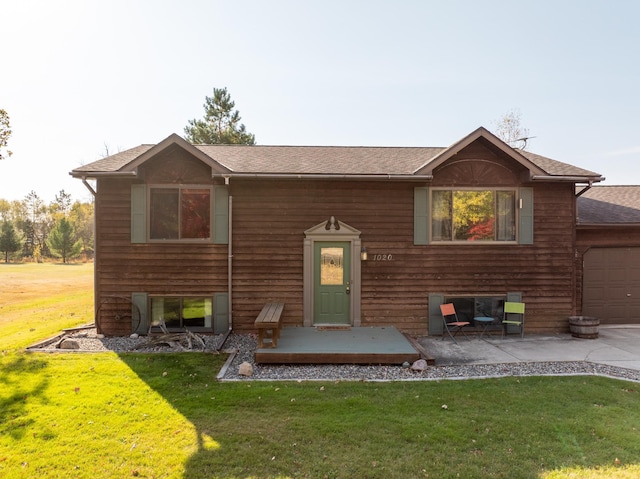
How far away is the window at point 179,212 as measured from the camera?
8.20 m

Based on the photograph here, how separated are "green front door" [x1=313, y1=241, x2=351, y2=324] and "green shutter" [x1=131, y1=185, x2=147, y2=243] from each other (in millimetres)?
4209

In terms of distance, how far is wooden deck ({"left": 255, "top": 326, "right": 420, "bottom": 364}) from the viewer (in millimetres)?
6191

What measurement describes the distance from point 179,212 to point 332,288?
4139 millimetres

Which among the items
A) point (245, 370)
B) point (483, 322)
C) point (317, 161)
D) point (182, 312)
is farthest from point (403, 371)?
point (317, 161)

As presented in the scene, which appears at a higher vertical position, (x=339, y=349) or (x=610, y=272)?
(x=610, y=272)

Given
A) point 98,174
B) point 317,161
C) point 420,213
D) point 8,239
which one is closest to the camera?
point 98,174

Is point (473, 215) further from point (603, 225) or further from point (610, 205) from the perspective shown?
point (610, 205)

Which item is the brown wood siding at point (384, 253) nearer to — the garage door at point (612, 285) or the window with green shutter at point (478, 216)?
the window with green shutter at point (478, 216)

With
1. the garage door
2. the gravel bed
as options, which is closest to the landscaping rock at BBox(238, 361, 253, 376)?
the gravel bed

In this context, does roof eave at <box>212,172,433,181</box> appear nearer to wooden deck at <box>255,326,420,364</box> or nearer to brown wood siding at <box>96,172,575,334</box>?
brown wood siding at <box>96,172,575,334</box>

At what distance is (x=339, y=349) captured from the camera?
6.47 meters

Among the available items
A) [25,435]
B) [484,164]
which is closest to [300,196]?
[484,164]

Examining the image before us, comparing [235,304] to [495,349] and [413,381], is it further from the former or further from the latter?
[495,349]

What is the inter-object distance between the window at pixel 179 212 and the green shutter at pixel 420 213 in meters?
5.01
